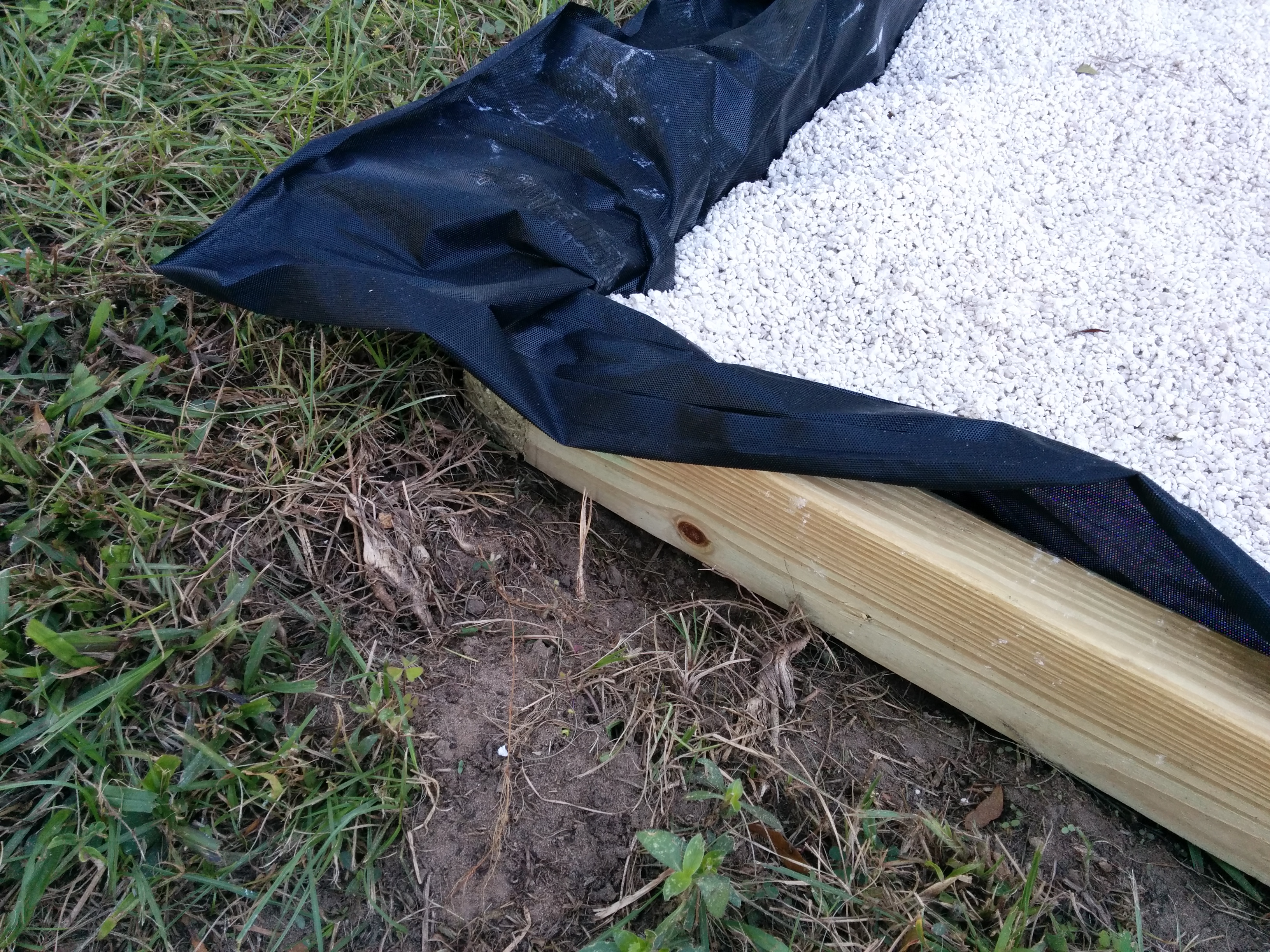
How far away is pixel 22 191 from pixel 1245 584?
5.50 ft

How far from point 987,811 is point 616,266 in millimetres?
819

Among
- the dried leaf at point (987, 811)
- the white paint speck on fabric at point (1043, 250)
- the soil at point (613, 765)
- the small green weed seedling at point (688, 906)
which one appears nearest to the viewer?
the small green weed seedling at point (688, 906)

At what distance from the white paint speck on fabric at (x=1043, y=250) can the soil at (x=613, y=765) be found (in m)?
0.36

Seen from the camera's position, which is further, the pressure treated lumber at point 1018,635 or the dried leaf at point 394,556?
the dried leaf at point 394,556

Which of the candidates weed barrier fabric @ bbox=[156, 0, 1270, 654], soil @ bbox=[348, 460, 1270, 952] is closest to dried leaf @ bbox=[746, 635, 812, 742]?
soil @ bbox=[348, 460, 1270, 952]

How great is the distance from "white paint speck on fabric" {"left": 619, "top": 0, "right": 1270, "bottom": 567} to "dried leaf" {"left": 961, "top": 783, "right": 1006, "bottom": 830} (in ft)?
1.34

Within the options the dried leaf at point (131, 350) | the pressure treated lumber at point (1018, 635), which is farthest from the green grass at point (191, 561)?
the pressure treated lumber at point (1018, 635)

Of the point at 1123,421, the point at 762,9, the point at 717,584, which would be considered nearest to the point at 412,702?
the point at 717,584

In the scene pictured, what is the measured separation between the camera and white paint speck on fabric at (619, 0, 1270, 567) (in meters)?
1.18

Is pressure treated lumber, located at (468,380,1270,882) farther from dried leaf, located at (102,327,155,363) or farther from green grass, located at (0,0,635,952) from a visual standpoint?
dried leaf, located at (102,327,155,363)

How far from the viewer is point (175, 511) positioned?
1.10 m

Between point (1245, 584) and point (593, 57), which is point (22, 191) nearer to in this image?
point (593, 57)

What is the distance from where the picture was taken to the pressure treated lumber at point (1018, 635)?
906mm

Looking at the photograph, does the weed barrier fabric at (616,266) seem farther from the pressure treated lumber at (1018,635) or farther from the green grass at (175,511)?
the green grass at (175,511)
